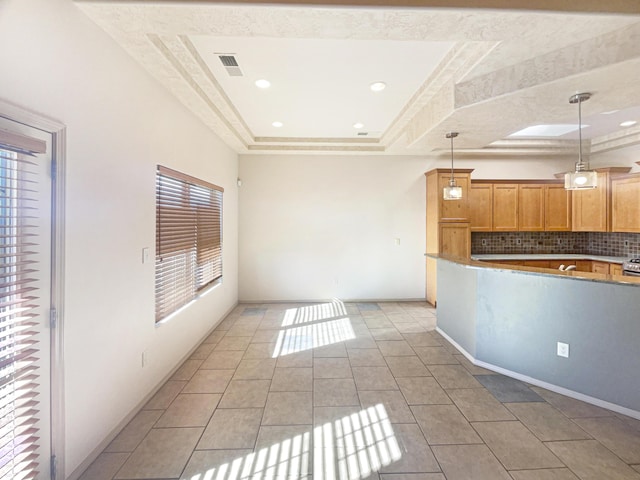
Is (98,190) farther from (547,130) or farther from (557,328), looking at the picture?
(547,130)

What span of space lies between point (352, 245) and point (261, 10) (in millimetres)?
4153

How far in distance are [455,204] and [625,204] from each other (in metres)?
2.58

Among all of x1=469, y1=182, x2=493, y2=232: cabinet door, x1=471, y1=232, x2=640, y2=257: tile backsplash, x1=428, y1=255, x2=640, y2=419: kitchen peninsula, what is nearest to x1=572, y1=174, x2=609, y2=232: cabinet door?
x1=471, y1=232, x2=640, y2=257: tile backsplash

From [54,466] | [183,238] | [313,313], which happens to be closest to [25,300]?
[54,466]

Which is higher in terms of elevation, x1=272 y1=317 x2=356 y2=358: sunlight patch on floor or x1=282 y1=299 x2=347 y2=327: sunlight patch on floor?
x1=282 y1=299 x2=347 y2=327: sunlight patch on floor

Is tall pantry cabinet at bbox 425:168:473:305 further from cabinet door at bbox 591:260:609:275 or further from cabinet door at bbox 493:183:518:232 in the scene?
Answer: cabinet door at bbox 591:260:609:275

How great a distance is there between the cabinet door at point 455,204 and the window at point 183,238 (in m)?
3.75

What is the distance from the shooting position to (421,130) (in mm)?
3744

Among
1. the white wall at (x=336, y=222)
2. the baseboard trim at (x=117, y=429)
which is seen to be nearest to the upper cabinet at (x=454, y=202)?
the white wall at (x=336, y=222)

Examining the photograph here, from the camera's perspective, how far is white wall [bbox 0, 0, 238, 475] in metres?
1.49

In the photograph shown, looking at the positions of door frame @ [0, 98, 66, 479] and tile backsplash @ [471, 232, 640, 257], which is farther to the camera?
tile backsplash @ [471, 232, 640, 257]

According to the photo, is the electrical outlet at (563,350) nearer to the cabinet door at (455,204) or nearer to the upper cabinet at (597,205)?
the cabinet door at (455,204)

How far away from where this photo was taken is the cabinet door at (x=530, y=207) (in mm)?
5301

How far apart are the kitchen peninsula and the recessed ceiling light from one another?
289 centimetres
